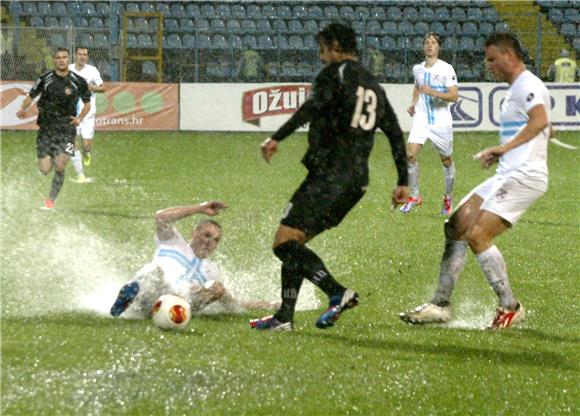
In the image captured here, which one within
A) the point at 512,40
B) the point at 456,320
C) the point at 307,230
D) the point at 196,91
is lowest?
the point at 196,91

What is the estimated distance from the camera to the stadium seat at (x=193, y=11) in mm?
34062

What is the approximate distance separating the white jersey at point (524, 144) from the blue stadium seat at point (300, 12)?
84.2 feet

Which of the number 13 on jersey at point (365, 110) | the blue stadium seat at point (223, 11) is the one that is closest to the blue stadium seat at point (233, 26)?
the blue stadium seat at point (223, 11)

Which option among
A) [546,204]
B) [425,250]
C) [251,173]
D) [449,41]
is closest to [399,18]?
[449,41]

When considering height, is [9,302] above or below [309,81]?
above

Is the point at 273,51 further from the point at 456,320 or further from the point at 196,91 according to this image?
the point at 456,320

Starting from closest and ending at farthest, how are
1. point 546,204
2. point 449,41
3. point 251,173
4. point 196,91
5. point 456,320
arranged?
point 456,320, point 546,204, point 251,173, point 196,91, point 449,41

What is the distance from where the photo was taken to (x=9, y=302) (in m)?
9.52

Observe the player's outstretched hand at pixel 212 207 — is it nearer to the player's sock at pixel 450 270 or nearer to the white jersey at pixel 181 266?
the white jersey at pixel 181 266

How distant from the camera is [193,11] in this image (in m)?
34.1

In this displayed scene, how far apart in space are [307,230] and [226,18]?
25.9m

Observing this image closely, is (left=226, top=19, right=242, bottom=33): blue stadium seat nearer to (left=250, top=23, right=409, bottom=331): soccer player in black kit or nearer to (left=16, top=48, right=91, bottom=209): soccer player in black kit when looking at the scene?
(left=16, top=48, right=91, bottom=209): soccer player in black kit

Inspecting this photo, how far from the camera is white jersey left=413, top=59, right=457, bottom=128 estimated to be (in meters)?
16.9

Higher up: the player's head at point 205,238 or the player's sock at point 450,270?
the player's head at point 205,238
